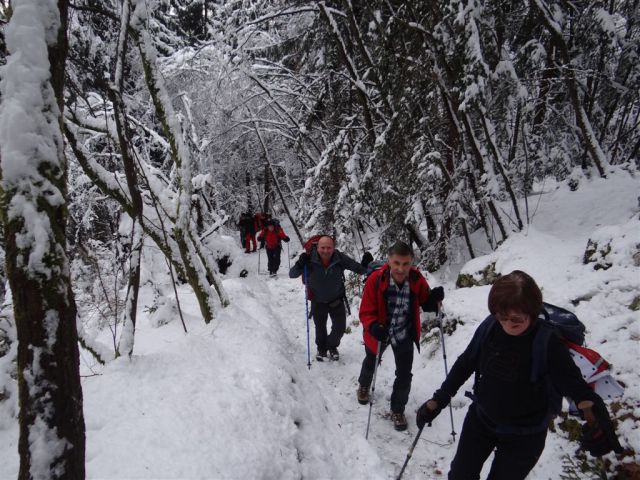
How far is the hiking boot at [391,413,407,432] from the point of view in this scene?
432cm

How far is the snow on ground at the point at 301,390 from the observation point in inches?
107

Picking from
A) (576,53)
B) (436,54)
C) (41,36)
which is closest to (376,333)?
(41,36)

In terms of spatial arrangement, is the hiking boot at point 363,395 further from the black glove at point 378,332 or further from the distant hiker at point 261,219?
the distant hiker at point 261,219

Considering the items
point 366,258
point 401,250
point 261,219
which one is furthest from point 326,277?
point 261,219

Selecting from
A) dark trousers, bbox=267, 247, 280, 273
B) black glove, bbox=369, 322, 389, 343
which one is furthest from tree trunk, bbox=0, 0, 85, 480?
dark trousers, bbox=267, 247, 280, 273

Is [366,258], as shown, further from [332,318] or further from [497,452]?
[497,452]

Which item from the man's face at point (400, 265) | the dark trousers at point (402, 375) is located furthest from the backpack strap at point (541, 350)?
the dark trousers at point (402, 375)

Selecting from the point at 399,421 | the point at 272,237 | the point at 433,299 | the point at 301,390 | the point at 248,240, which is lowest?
the point at 399,421

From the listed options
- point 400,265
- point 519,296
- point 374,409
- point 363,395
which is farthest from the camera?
point 363,395

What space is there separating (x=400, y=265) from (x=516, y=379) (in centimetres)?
174

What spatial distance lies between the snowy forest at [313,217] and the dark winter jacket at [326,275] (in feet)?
3.60

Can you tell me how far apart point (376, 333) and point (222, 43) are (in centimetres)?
907

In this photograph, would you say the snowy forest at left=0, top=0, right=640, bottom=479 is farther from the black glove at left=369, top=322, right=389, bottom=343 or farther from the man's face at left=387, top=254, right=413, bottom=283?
the man's face at left=387, top=254, right=413, bottom=283

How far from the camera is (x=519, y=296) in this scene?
85.2 inches
